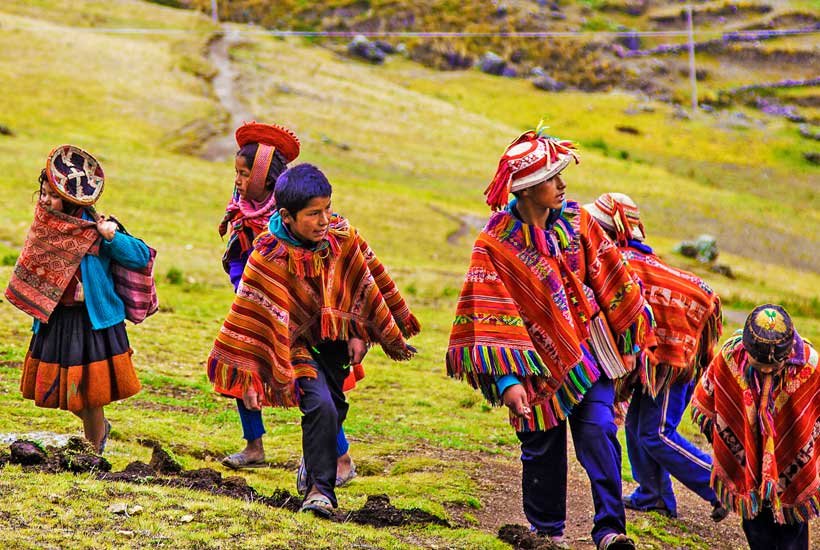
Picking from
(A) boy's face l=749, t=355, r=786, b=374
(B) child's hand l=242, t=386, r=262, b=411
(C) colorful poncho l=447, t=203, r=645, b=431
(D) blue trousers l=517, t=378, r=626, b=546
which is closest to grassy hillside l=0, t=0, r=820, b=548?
(D) blue trousers l=517, t=378, r=626, b=546

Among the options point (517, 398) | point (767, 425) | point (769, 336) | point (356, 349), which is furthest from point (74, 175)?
point (767, 425)

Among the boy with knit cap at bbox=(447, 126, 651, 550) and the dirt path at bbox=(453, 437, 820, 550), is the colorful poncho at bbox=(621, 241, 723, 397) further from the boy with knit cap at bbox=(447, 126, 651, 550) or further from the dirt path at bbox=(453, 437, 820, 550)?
the boy with knit cap at bbox=(447, 126, 651, 550)

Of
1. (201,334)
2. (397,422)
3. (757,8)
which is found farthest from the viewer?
(757,8)

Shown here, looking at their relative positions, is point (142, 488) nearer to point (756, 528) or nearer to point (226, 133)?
point (756, 528)

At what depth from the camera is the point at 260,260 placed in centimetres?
638

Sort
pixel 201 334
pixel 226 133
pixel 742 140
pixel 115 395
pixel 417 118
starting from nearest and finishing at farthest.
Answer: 1. pixel 115 395
2. pixel 201 334
3. pixel 226 133
4. pixel 417 118
5. pixel 742 140

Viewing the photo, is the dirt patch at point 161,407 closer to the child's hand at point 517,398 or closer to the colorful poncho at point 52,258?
the colorful poncho at point 52,258

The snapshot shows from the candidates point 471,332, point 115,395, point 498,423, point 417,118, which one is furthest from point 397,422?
point 417,118

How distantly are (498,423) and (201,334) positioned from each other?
429 centimetres

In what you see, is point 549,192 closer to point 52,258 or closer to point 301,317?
point 301,317

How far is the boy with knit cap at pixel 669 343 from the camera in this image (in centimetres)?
794

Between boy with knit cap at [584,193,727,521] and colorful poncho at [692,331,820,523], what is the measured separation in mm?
1577

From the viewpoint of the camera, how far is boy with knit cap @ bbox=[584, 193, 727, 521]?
7941 millimetres

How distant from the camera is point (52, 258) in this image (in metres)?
7.12
